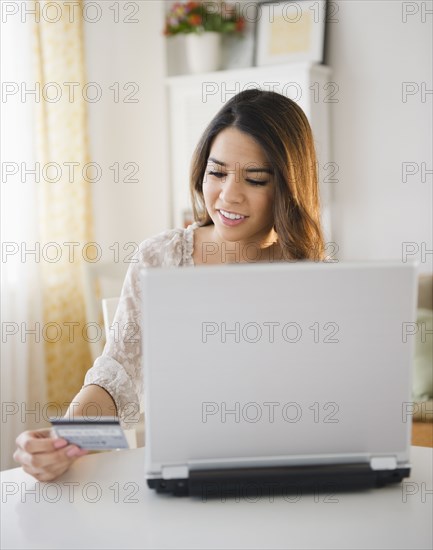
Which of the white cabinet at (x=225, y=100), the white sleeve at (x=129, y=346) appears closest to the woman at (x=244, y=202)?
the white sleeve at (x=129, y=346)

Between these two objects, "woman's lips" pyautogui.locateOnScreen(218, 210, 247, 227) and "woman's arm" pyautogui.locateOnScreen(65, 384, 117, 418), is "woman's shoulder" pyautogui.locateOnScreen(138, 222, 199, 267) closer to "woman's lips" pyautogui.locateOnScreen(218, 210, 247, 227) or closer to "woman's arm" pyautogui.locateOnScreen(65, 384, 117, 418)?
"woman's lips" pyautogui.locateOnScreen(218, 210, 247, 227)

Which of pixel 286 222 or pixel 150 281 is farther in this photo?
pixel 286 222

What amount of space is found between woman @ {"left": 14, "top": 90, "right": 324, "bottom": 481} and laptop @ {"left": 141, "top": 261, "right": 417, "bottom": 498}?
0.51m

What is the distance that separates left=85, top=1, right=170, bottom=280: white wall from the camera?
417 cm

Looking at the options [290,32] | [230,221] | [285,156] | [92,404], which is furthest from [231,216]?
[290,32]

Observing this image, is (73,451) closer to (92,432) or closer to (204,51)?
(92,432)

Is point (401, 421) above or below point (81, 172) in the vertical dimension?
below

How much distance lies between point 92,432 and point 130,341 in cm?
54

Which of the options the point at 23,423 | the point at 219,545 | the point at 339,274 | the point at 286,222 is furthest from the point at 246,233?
the point at 23,423

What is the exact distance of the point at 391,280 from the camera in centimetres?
110

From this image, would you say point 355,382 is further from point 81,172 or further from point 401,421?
point 81,172

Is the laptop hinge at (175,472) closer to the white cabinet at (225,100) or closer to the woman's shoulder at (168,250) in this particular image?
the woman's shoulder at (168,250)

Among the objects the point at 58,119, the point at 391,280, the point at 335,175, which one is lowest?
the point at 391,280

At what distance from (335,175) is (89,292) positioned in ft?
4.49
